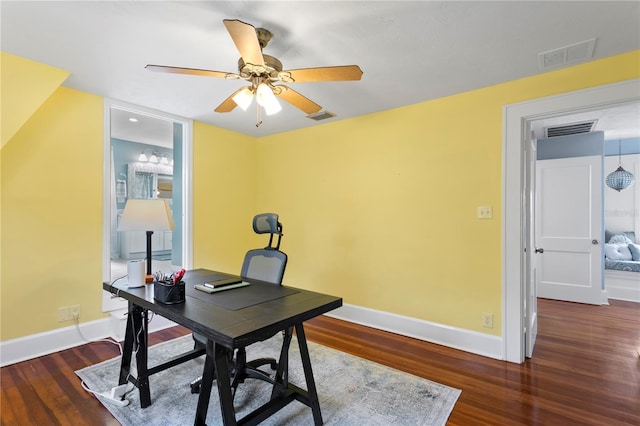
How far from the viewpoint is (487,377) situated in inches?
89.9

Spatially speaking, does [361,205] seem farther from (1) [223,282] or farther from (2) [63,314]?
(2) [63,314]

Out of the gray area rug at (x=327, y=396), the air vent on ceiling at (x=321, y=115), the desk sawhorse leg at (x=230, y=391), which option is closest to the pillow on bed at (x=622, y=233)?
the gray area rug at (x=327, y=396)

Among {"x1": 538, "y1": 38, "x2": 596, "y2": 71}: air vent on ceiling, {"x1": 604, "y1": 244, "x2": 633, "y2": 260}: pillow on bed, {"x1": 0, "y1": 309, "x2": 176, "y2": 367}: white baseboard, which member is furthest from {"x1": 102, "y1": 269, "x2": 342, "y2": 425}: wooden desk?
{"x1": 604, "y1": 244, "x2": 633, "y2": 260}: pillow on bed

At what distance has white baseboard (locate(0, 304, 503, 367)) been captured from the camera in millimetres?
2518

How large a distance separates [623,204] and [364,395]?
6075 mm

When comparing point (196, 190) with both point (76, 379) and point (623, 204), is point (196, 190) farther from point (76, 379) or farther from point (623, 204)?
point (623, 204)

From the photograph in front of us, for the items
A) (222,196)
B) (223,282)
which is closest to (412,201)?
(223,282)

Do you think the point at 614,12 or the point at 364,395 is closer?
the point at 614,12

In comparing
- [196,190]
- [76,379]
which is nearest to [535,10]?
[196,190]

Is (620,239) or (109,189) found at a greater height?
(109,189)

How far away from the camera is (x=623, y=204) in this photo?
203 inches

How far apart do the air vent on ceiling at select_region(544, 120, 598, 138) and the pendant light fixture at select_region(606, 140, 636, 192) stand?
50.8 inches

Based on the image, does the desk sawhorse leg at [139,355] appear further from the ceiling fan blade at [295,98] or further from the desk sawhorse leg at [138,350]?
the ceiling fan blade at [295,98]

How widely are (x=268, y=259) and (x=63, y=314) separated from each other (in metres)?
2.09
